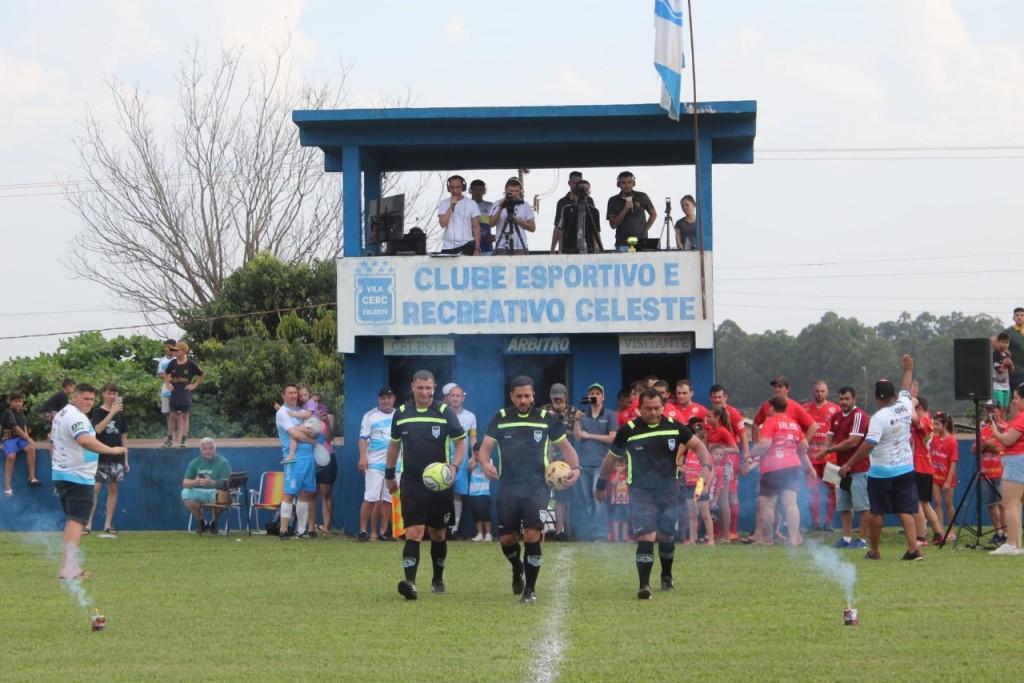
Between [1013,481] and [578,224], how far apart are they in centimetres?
754

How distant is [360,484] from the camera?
22219mm

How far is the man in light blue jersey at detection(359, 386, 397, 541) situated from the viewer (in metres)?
20.8

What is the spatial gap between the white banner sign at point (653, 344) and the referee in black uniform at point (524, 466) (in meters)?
8.49

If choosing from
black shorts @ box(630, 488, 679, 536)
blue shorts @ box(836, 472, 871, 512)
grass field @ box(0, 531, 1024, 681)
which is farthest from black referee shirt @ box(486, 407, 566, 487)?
blue shorts @ box(836, 472, 871, 512)

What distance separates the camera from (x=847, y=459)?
18.8 meters

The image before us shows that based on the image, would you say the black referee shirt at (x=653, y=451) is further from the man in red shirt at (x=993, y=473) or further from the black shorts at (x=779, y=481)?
the man in red shirt at (x=993, y=473)

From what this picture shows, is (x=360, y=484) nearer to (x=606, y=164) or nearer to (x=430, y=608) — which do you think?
(x=606, y=164)

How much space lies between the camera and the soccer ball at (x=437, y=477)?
43.8ft

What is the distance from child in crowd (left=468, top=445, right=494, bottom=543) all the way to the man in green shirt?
3.92m

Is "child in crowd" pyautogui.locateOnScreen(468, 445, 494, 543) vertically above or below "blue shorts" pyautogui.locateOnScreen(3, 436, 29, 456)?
below

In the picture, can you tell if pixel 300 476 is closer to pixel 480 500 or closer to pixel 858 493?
pixel 480 500

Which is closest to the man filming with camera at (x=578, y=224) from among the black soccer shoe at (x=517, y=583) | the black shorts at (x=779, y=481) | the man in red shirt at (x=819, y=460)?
the man in red shirt at (x=819, y=460)

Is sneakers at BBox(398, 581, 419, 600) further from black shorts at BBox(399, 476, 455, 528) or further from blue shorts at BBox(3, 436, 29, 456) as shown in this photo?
blue shorts at BBox(3, 436, 29, 456)

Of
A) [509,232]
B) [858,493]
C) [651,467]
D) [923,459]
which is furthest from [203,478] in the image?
[651,467]
